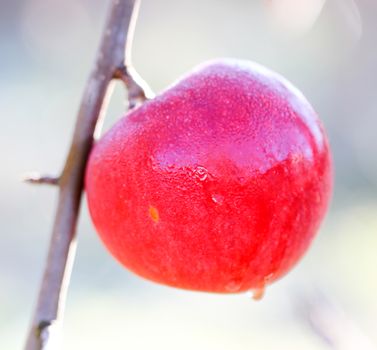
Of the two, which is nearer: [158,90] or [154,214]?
[154,214]

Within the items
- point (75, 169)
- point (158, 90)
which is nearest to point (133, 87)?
point (75, 169)

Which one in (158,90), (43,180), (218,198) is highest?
(218,198)

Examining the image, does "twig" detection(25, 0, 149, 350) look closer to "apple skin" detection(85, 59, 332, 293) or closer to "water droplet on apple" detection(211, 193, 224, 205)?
"apple skin" detection(85, 59, 332, 293)

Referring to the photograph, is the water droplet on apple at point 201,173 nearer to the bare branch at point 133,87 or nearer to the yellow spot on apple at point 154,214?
the yellow spot on apple at point 154,214

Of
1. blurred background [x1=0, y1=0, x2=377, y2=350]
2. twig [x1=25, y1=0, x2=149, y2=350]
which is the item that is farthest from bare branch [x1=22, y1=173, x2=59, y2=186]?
blurred background [x1=0, y1=0, x2=377, y2=350]

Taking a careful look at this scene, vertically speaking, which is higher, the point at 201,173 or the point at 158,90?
the point at 201,173

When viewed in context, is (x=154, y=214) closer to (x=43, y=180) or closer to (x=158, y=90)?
(x=43, y=180)

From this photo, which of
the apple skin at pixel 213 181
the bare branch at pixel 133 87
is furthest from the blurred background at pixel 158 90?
the bare branch at pixel 133 87
